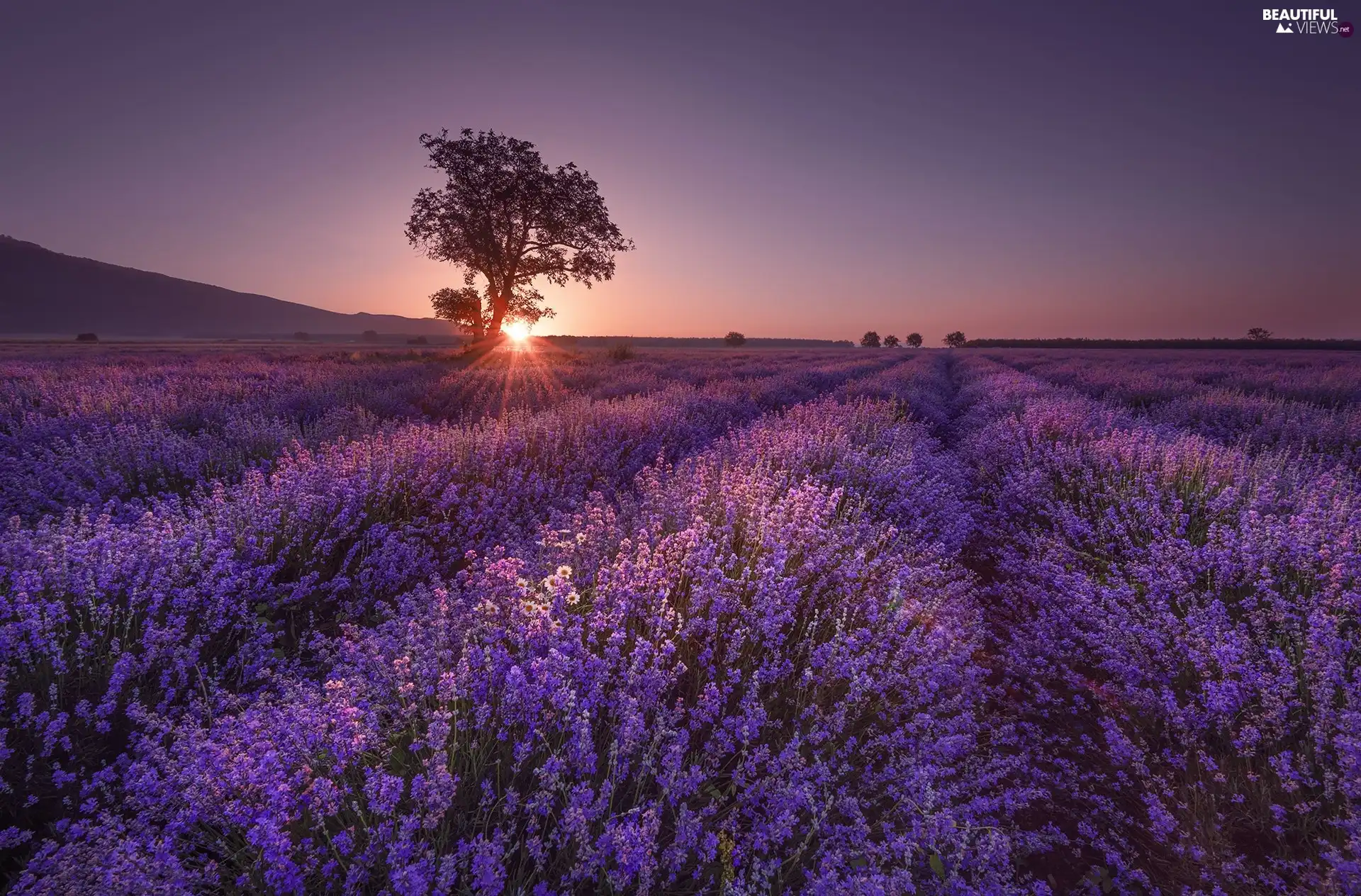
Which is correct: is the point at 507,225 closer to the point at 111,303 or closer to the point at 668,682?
the point at 668,682

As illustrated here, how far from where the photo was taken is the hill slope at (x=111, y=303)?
336ft

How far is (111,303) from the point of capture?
382 feet

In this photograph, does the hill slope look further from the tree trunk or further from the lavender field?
the lavender field

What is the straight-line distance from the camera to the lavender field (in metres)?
1.47

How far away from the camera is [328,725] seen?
5.64ft

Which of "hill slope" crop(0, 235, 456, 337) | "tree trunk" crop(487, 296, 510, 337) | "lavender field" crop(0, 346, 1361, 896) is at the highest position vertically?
"hill slope" crop(0, 235, 456, 337)

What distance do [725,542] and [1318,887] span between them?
6.99 feet

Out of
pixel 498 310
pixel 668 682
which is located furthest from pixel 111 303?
pixel 668 682

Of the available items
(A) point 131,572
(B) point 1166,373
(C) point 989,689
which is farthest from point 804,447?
(B) point 1166,373

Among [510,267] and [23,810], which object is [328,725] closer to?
[23,810]

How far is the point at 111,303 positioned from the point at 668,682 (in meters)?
172

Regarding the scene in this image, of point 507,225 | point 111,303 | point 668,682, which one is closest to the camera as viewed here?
point 668,682

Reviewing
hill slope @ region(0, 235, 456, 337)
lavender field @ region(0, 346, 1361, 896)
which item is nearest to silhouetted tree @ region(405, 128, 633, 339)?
lavender field @ region(0, 346, 1361, 896)

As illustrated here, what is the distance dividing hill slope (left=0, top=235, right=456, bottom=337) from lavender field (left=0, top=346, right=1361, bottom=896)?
10366 cm
